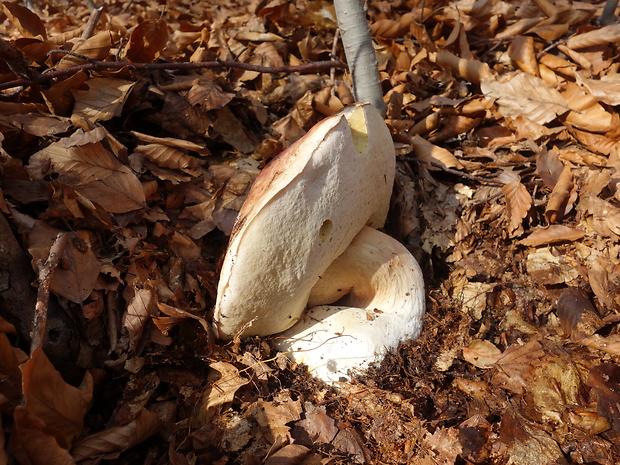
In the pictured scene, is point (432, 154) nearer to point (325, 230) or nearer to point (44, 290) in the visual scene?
point (325, 230)

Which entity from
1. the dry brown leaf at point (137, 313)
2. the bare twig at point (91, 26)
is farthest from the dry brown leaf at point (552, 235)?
the bare twig at point (91, 26)

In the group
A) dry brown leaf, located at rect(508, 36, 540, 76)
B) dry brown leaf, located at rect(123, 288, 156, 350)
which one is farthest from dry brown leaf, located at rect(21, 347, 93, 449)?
dry brown leaf, located at rect(508, 36, 540, 76)

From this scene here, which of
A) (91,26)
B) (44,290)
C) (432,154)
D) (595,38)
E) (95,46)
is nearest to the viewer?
(44,290)

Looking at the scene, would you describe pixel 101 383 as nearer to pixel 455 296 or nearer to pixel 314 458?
pixel 314 458

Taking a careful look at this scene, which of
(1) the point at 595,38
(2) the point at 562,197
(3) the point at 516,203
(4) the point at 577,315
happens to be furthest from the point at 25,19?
(1) the point at 595,38

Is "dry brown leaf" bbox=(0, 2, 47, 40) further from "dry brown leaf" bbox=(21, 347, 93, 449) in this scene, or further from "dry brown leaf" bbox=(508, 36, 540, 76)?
"dry brown leaf" bbox=(508, 36, 540, 76)

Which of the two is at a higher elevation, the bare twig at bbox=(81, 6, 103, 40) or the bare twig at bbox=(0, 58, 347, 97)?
the bare twig at bbox=(81, 6, 103, 40)
